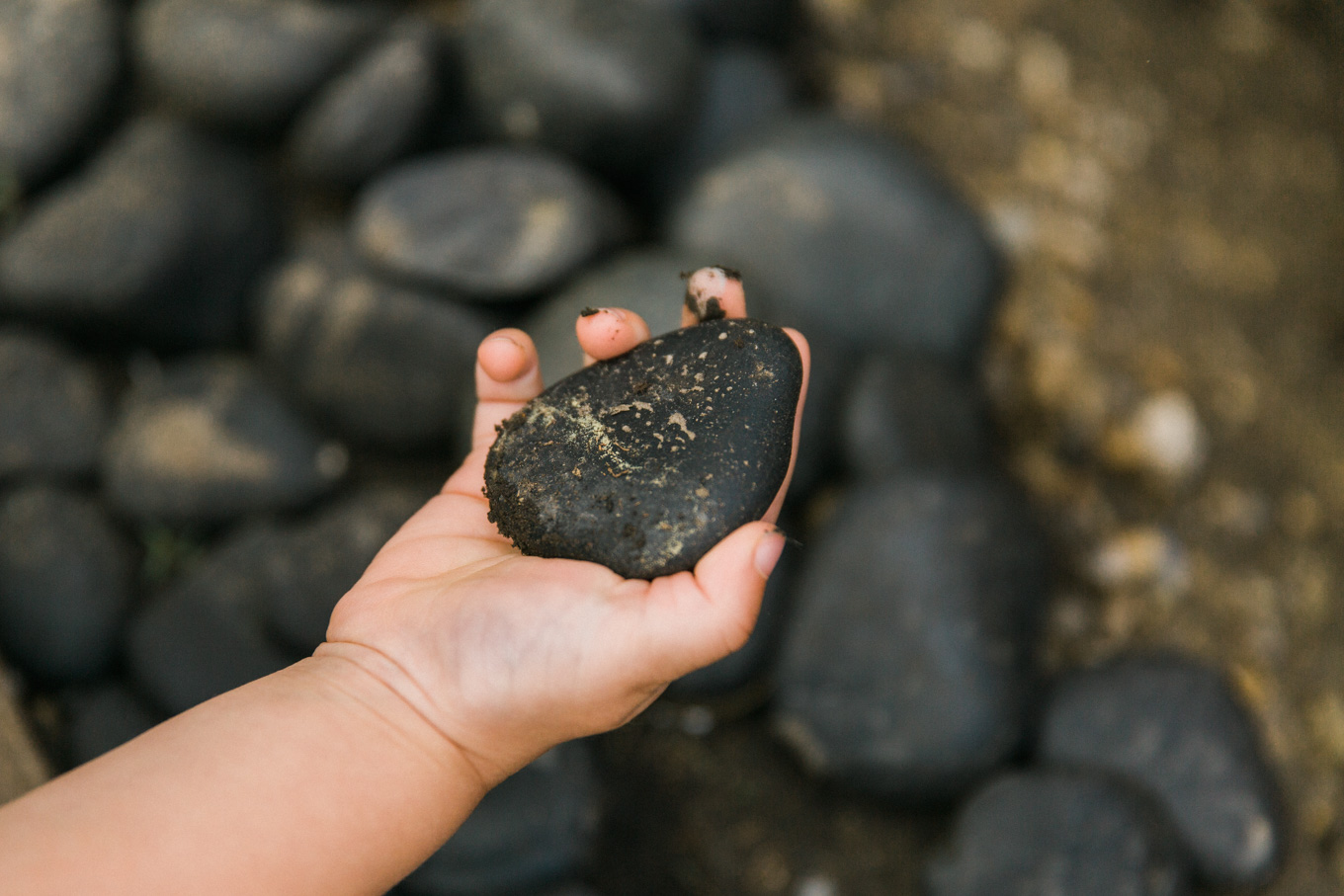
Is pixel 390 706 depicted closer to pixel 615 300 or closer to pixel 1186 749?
pixel 615 300

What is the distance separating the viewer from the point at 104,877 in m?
1.00

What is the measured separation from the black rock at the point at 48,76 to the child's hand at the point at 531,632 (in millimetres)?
2034

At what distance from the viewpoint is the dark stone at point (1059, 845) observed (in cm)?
195

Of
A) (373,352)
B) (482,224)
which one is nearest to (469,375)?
(373,352)

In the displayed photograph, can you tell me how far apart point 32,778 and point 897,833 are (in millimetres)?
1896

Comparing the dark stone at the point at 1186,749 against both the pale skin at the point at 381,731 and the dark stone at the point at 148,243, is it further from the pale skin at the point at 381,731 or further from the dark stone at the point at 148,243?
the dark stone at the point at 148,243

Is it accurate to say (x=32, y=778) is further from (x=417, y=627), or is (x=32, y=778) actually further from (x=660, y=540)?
(x=660, y=540)

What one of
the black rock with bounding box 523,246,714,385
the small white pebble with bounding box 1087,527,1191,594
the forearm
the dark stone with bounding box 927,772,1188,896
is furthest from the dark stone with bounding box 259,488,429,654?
the small white pebble with bounding box 1087,527,1191,594

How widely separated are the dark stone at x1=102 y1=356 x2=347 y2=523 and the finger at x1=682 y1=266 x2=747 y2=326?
1501mm

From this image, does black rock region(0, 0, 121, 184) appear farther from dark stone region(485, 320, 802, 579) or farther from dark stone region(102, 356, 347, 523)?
dark stone region(485, 320, 802, 579)

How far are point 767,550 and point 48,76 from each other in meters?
2.61

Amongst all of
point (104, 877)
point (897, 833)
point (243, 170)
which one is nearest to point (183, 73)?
point (243, 170)

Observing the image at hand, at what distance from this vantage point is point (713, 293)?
4.67 feet

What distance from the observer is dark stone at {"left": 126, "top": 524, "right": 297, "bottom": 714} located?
2.20 m
